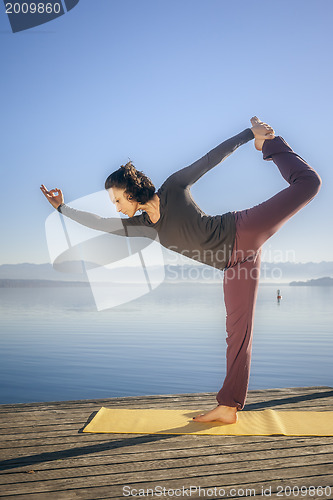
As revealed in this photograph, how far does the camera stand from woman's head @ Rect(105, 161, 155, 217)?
294 cm

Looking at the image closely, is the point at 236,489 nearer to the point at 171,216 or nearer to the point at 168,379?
the point at 171,216

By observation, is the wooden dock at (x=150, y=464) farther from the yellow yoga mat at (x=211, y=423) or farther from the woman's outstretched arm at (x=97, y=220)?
the woman's outstretched arm at (x=97, y=220)

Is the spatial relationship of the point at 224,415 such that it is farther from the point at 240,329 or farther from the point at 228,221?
the point at 228,221

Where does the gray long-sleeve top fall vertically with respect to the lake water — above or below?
above

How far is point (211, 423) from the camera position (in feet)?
10.5

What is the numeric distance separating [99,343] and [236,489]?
42.4 feet

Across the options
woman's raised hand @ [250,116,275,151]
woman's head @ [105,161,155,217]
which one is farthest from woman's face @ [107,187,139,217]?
woman's raised hand @ [250,116,275,151]

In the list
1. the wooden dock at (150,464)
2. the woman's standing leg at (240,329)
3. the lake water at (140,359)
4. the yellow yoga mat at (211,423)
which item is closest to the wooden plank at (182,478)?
the wooden dock at (150,464)

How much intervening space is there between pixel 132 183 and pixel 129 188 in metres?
0.04

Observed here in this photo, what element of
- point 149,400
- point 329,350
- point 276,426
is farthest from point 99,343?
point 276,426

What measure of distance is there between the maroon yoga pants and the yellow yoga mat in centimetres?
19

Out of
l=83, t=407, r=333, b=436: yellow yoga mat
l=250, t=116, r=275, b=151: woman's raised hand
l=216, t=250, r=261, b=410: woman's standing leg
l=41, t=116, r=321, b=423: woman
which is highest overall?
l=250, t=116, r=275, b=151: woman's raised hand

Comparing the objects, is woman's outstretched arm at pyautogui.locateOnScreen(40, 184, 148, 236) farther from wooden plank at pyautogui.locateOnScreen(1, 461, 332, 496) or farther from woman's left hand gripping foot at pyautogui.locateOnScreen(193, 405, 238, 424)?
wooden plank at pyautogui.locateOnScreen(1, 461, 332, 496)

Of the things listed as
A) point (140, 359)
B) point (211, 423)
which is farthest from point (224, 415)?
point (140, 359)
